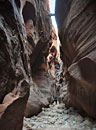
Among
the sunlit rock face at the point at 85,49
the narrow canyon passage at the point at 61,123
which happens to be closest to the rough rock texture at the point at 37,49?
the narrow canyon passage at the point at 61,123

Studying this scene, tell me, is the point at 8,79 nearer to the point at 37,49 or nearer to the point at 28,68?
the point at 28,68

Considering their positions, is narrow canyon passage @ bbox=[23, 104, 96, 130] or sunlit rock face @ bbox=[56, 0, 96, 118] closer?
sunlit rock face @ bbox=[56, 0, 96, 118]

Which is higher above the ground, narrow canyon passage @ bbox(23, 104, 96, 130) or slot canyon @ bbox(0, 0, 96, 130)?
slot canyon @ bbox(0, 0, 96, 130)

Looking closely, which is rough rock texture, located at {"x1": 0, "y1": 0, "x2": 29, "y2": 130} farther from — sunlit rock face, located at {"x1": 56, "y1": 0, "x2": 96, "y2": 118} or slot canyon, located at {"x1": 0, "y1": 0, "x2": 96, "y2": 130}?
sunlit rock face, located at {"x1": 56, "y1": 0, "x2": 96, "y2": 118}

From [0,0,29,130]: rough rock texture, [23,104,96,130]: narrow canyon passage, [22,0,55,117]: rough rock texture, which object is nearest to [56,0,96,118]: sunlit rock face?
[23,104,96,130]: narrow canyon passage

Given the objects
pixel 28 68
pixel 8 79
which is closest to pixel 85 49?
pixel 28 68

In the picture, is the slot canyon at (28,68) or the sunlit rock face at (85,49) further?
the sunlit rock face at (85,49)

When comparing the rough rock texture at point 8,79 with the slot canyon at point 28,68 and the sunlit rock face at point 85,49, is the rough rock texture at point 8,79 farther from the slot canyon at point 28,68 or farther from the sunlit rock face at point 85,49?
the sunlit rock face at point 85,49

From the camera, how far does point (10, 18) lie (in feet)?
8.56

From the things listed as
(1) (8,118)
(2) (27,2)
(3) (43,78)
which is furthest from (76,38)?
(3) (43,78)

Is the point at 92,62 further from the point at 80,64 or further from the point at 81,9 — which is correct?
the point at 81,9

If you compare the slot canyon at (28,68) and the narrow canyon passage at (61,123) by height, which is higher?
the slot canyon at (28,68)

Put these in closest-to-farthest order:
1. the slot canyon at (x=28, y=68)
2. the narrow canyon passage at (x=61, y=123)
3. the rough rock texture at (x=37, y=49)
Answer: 1. the slot canyon at (x=28, y=68)
2. the narrow canyon passage at (x=61, y=123)
3. the rough rock texture at (x=37, y=49)

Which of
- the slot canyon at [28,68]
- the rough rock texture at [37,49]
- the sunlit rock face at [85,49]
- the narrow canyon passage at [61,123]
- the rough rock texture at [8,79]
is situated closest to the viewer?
the rough rock texture at [8,79]
